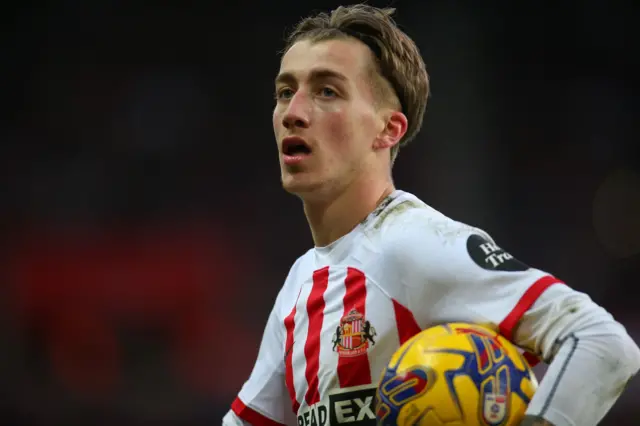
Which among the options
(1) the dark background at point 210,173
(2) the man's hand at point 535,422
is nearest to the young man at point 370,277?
(2) the man's hand at point 535,422

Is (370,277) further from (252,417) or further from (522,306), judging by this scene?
(252,417)

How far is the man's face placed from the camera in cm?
258

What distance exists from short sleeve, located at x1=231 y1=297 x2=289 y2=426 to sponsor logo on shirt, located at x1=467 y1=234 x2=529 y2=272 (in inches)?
34.9

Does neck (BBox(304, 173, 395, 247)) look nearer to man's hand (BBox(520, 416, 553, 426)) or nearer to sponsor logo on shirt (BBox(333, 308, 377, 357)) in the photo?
sponsor logo on shirt (BBox(333, 308, 377, 357))

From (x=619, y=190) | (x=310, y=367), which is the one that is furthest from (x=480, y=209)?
(x=310, y=367)

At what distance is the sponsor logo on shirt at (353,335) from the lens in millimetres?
2303

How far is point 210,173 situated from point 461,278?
5.06 metres

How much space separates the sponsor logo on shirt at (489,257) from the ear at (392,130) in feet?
2.04

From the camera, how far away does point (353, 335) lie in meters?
2.33

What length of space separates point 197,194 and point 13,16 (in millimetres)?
2153

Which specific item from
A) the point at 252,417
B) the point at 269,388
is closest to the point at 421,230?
the point at 269,388

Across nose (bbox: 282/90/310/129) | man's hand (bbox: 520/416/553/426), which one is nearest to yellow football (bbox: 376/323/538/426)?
man's hand (bbox: 520/416/553/426)

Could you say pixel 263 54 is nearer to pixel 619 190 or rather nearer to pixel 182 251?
pixel 182 251

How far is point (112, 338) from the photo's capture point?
643cm
